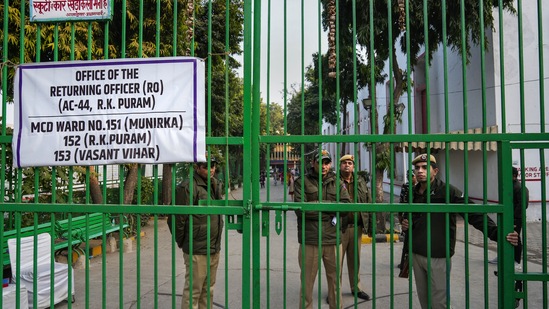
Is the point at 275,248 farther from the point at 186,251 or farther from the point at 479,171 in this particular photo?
the point at 479,171

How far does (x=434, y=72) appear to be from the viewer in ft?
52.9

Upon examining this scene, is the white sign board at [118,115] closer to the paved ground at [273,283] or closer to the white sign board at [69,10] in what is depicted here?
the white sign board at [69,10]

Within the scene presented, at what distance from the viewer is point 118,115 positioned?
289 centimetres

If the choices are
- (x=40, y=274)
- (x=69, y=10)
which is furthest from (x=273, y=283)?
(x=69, y=10)

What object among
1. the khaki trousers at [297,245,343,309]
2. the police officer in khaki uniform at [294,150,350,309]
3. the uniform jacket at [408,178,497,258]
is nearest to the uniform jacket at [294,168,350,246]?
the police officer in khaki uniform at [294,150,350,309]

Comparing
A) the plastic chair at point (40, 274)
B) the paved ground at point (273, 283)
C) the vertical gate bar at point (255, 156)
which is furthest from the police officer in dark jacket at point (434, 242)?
the plastic chair at point (40, 274)

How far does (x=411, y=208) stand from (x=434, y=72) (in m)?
14.8

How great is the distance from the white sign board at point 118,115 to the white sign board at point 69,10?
1.16 feet

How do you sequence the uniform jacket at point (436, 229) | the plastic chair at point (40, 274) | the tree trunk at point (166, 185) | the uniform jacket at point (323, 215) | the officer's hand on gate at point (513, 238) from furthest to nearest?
1. the tree trunk at point (166, 185)
2. the plastic chair at point (40, 274)
3. the uniform jacket at point (323, 215)
4. the uniform jacket at point (436, 229)
5. the officer's hand on gate at point (513, 238)

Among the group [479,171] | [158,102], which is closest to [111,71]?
[158,102]

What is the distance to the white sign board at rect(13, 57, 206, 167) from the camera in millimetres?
2867

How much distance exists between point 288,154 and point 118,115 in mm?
1278

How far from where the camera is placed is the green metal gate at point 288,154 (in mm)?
2738

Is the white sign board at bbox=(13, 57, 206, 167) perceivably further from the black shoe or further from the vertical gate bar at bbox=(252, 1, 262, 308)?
the black shoe
